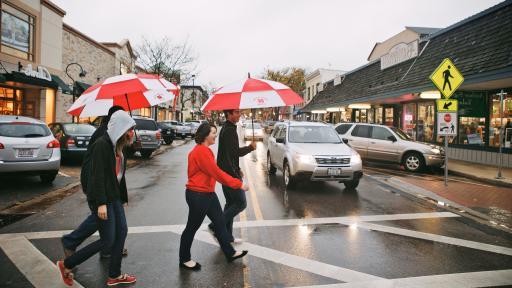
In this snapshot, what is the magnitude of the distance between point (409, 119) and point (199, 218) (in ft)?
67.4

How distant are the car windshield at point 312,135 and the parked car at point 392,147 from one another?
432cm

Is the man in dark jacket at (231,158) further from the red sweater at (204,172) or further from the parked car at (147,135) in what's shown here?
the parked car at (147,135)

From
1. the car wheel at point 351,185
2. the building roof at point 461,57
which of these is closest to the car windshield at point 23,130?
the car wheel at point 351,185

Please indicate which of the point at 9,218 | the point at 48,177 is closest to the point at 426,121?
the point at 48,177

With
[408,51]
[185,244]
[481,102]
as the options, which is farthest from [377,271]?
[408,51]

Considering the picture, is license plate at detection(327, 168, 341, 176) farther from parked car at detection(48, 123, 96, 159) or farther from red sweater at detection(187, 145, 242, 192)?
parked car at detection(48, 123, 96, 159)

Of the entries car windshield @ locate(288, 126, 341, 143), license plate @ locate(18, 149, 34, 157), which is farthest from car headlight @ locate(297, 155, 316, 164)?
license plate @ locate(18, 149, 34, 157)

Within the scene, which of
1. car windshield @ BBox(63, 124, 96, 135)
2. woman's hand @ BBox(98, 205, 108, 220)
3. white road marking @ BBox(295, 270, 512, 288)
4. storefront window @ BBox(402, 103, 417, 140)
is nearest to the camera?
woman's hand @ BBox(98, 205, 108, 220)

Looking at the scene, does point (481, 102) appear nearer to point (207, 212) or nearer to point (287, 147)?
point (287, 147)

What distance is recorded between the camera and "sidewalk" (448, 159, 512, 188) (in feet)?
37.6

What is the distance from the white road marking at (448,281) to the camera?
4.00 meters

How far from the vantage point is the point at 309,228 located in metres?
6.16

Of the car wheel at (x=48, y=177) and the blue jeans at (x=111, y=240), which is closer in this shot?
the blue jeans at (x=111, y=240)

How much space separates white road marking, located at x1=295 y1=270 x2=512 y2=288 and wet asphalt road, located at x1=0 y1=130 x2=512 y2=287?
71mm
